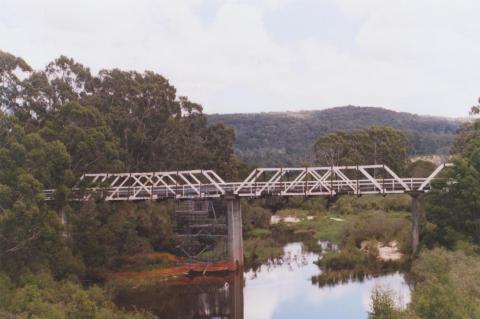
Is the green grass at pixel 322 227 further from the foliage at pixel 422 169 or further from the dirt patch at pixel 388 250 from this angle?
the foliage at pixel 422 169

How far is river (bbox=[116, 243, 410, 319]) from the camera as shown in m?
34.2

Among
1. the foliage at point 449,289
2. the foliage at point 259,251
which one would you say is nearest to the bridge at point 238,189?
the foliage at point 259,251

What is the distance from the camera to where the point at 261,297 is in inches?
1465

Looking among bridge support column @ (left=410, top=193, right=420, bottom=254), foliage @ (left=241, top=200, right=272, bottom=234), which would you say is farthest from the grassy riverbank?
bridge support column @ (left=410, top=193, right=420, bottom=254)

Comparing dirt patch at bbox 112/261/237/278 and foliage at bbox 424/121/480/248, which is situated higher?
foliage at bbox 424/121/480/248

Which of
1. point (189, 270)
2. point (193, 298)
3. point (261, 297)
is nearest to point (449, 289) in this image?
point (261, 297)

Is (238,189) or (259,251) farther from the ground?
(238,189)

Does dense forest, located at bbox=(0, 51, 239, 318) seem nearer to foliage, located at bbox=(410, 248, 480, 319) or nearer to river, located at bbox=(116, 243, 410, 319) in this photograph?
river, located at bbox=(116, 243, 410, 319)

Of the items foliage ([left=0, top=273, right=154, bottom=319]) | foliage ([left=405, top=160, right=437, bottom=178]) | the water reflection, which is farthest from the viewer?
foliage ([left=405, top=160, right=437, bottom=178])

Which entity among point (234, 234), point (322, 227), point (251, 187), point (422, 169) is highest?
point (422, 169)

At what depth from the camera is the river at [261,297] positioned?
34188 mm

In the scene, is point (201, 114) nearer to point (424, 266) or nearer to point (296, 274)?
point (296, 274)

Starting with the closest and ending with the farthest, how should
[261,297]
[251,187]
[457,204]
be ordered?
[261,297], [457,204], [251,187]

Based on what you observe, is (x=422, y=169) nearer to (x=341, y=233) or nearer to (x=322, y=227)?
(x=322, y=227)
